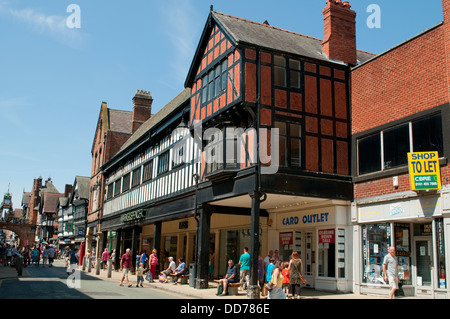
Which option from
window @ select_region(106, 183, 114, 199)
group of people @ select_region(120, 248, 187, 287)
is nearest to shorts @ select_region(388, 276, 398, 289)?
group of people @ select_region(120, 248, 187, 287)

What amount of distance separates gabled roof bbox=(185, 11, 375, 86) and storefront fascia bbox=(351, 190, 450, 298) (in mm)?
6033

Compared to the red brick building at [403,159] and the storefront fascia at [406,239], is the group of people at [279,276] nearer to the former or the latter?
the storefront fascia at [406,239]

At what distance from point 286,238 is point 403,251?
5433 mm

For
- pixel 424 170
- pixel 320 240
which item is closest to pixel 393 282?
pixel 424 170

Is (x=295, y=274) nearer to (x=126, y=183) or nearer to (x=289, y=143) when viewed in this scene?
(x=289, y=143)

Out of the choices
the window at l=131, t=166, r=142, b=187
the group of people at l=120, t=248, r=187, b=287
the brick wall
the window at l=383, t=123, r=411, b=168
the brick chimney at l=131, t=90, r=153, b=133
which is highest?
the brick chimney at l=131, t=90, r=153, b=133

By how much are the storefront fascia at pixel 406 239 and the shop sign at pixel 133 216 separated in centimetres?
1402

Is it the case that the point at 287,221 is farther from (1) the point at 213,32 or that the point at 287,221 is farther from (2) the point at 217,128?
(1) the point at 213,32

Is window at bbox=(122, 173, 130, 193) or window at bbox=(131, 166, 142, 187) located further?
window at bbox=(122, 173, 130, 193)

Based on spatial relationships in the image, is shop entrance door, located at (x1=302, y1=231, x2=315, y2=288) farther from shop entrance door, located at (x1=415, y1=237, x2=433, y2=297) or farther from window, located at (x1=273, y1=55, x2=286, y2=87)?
window, located at (x1=273, y1=55, x2=286, y2=87)

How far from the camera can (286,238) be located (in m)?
18.6

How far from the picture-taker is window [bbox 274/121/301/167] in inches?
599

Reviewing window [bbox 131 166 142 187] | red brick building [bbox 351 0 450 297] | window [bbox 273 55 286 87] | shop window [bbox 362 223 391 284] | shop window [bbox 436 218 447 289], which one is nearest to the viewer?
shop window [bbox 436 218 447 289]

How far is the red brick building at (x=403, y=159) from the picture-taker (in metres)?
12.9
